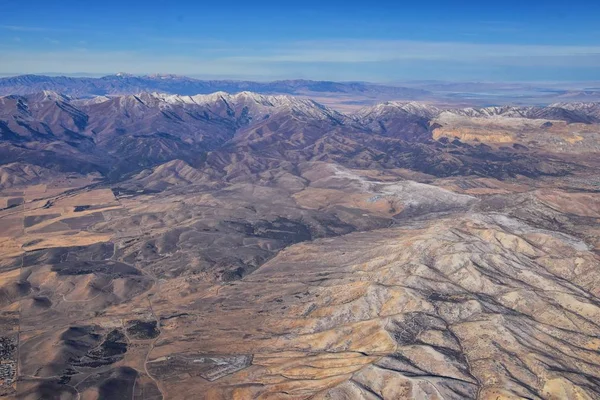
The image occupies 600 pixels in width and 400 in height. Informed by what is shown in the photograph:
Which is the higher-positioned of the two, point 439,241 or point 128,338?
point 439,241

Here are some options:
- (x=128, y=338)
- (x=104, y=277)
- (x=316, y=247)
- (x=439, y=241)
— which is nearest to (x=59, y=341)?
(x=128, y=338)


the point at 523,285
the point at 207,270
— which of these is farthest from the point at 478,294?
the point at 207,270

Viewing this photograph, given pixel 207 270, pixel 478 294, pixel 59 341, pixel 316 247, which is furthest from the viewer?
pixel 316 247

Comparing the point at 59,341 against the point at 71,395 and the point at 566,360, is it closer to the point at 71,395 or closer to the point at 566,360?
the point at 71,395

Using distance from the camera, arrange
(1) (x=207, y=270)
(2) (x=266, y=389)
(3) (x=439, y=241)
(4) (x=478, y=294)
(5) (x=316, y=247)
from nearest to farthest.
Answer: (2) (x=266, y=389) → (4) (x=478, y=294) → (3) (x=439, y=241) → (1) (x=207, y=270) → (5) (x=316, y=247)

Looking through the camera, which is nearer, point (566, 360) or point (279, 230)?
point (566, 360)

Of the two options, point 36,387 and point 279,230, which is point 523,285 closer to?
point 279,230

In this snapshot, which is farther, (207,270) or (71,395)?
(207,270)

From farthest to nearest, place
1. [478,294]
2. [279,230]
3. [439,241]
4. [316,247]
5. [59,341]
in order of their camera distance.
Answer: [279,230]
[316,247]
[439,241]
[478,294]
[59,341]

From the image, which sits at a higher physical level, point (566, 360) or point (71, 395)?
point (566, 360)
